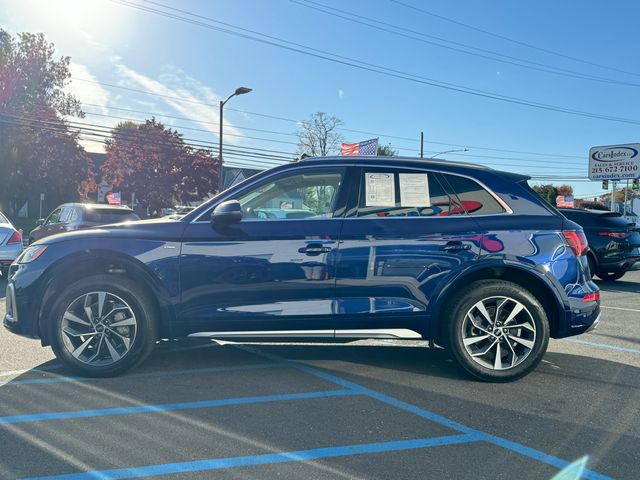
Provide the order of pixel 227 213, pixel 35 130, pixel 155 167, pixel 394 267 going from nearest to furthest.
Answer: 1. pixel 227 213
2. pixel 394 267
3. pixel 35 130
4. pixel 155 167

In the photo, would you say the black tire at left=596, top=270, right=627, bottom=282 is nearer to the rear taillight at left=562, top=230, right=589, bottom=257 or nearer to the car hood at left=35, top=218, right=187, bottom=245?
the rear taillight at left=562, top=230, right=589, bottom=257

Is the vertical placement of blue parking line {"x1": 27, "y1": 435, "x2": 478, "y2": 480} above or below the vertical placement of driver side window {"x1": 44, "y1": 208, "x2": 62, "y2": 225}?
below

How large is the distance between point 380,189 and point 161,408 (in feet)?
7.88

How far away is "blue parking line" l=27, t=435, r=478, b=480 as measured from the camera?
269 centimetres

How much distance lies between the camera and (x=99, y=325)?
13.7ft

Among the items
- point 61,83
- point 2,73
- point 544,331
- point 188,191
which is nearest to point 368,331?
point 544,331

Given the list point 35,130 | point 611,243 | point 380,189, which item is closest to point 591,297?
point 380,189

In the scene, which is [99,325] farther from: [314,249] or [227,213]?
[314,249]

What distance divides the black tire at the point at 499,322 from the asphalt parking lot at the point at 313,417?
0.14 m

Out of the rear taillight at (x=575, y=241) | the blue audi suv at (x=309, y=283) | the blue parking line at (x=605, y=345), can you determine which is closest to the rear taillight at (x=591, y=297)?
the blue audi suv at (x=309, y=283)

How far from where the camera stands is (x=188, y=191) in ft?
177

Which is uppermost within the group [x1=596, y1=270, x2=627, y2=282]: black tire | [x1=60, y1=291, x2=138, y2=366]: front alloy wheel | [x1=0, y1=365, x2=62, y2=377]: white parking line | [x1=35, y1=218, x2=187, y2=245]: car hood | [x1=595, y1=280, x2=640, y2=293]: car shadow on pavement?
[x1=35, y1=218, x2=187, y2=245]: car hood

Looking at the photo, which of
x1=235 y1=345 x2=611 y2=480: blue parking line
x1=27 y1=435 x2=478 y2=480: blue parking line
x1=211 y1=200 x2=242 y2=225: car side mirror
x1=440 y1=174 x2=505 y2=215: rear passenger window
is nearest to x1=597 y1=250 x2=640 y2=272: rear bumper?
x1=440 y1=174 x2=505 y2=215: rear passenger window

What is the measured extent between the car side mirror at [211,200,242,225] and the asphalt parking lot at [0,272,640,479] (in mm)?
1318
